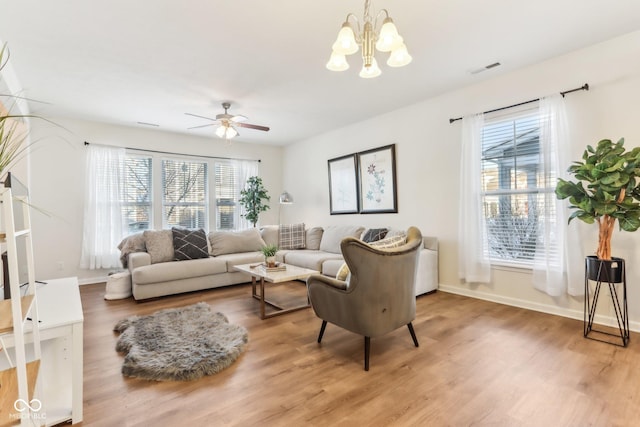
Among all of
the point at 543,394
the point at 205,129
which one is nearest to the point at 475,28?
the point at 543,394

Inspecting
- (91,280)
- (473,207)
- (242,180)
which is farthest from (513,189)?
(91,280)

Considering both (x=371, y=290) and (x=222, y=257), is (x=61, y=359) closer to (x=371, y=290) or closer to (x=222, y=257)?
(x=371, y=290)

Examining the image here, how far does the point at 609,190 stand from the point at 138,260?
5018mm

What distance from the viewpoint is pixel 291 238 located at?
220 inches

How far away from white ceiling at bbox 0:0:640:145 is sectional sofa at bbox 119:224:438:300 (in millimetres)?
1873

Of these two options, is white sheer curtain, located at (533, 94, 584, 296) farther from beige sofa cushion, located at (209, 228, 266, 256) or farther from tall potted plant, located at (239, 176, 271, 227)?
tall potted plant, located at (239, 176, 271, 227)

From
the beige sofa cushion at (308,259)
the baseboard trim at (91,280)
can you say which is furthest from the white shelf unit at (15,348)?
the baseboard trim at (91,280)

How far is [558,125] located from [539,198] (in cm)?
75

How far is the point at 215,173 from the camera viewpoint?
6.17m

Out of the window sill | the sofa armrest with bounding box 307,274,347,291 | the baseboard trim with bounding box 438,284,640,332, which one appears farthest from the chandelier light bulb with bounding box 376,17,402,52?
the baseboard trim with bounding box 438,284,640,332

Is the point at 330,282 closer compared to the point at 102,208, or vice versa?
the point at 330,282

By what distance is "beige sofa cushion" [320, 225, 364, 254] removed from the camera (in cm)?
492

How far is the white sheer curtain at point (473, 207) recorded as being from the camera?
144 inches

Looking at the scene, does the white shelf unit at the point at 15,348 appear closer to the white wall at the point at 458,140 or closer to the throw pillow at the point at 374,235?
the throw pillow at the point at 374,235
